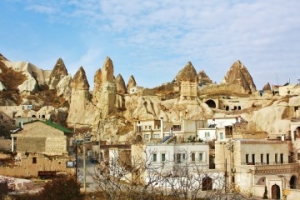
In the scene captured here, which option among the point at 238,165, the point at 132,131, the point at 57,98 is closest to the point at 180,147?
the point at 238,165

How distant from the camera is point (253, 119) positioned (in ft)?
192

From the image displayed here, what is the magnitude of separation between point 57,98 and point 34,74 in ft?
69.3

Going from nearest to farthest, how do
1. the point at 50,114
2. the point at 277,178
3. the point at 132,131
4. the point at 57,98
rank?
the point at 277,178
the point at 132,131
the point at 50,114
the point at 57,98

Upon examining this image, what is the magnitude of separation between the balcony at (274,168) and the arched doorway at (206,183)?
3351 mm

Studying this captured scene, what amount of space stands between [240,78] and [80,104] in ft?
114

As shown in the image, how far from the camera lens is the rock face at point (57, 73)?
396 feet

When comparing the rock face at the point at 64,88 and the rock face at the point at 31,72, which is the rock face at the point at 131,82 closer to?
the rock face at the point at 64,88

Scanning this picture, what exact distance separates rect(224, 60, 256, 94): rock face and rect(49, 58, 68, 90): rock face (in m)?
40.4

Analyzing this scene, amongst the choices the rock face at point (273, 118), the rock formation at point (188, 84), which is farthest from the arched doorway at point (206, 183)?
the rock formation at point (188, 84)

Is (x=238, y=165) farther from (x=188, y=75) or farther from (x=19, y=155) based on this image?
(x=188, y=75)

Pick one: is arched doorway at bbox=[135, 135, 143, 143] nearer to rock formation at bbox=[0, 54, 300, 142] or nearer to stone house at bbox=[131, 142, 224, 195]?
rock formation at bbox=[0, 54, 300, 142]

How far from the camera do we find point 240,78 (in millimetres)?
103562

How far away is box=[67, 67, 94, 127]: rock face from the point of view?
86125 mm

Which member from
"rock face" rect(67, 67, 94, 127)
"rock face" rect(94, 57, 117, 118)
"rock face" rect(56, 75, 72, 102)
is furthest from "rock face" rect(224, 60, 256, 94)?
"rock face" rect(56, 75, 72, 102)
